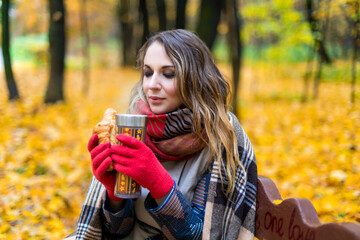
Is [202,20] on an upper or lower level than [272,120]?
upper

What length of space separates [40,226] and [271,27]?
30.9 ft

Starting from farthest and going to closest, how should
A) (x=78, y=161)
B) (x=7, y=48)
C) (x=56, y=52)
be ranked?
1. (x=56, y=52)
2. (x=7, y=48)
3. (x=78, y=161)

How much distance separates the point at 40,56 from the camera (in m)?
21.0

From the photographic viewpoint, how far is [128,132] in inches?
51.6

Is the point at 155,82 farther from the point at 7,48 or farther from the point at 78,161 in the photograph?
the point at 7,48

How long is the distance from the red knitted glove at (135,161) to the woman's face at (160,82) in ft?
1.27

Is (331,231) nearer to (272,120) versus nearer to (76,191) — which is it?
(76,191)

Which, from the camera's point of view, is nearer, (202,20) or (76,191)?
(76,191)

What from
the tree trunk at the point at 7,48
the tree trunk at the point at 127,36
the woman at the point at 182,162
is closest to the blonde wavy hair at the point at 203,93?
the woman at the point at 182,162

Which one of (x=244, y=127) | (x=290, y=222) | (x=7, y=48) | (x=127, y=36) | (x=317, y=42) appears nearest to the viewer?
(x=290, y=222)

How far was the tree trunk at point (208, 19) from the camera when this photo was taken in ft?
24.7

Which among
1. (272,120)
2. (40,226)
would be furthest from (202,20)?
(40,226)

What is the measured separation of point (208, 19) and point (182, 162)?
6359mm

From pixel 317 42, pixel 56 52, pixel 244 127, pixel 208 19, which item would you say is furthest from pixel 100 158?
pixel 56 52
